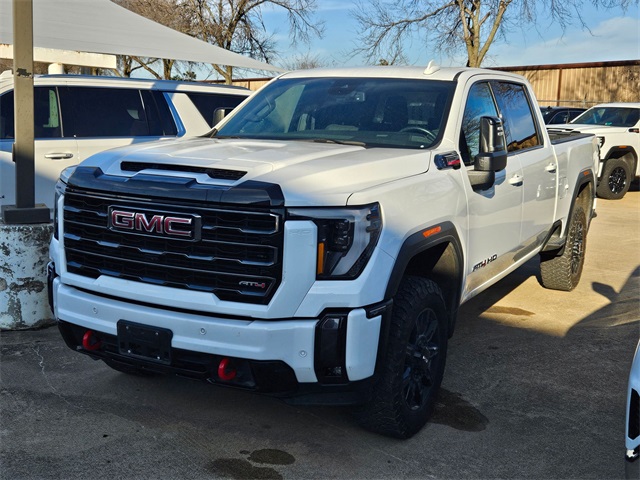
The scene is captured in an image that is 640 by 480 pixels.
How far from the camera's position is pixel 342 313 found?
3.22 metres

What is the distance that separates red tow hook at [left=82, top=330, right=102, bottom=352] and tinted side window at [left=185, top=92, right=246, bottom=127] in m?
5.24

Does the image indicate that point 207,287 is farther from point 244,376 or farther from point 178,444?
point 178,444

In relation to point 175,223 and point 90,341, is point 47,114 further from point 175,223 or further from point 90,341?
point 175,223

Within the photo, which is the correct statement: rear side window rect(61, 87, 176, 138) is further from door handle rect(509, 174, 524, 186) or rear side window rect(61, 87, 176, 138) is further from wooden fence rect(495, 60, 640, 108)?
wooden fence rect(495, 60, 640, 108)

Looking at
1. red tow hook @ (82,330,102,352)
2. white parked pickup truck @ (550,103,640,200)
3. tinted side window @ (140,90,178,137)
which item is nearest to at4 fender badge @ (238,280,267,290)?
red tow hook @ (82,330,102,352)

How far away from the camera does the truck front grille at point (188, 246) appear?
3213mm

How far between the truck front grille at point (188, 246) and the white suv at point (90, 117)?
4276 mm

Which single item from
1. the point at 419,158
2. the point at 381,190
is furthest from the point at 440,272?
the point at 381,190

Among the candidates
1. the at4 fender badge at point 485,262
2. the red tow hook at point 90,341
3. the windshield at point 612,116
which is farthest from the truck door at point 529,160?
the windshield at point 612,116

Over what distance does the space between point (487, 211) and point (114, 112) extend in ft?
16.1

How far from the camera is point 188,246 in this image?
3.35 metres

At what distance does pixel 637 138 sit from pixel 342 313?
43.2 feet

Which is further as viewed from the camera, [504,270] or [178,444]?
[504,270]

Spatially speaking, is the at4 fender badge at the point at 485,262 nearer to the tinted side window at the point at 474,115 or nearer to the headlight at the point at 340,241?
the tinted side window at the point at 474,115
